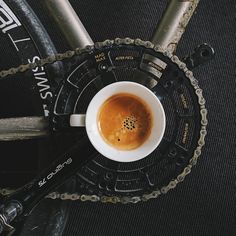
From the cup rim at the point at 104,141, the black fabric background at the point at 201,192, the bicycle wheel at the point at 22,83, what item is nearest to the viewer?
the cup rim at the point at 104,141

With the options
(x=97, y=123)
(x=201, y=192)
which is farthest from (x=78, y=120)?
(x=201, y=192)

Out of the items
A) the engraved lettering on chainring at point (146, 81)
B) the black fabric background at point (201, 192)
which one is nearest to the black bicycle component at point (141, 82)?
the engraved lettering on chainring at point (146, 81)

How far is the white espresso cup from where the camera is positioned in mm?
753

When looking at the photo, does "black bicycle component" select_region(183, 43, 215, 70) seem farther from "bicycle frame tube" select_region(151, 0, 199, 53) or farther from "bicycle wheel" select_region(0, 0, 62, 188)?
"bicycle wheel" select_region(0, 0, 62, 188)

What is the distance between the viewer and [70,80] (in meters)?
0.80

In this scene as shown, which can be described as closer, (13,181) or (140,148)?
(140,148)

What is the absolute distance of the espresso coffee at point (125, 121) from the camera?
767 mm

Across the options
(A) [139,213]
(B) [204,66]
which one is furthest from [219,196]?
(B) [204,66]

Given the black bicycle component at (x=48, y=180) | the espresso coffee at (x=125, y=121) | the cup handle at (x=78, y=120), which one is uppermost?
the espresso coffee at (x=125, y=121)

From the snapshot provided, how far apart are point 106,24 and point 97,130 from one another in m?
0.36

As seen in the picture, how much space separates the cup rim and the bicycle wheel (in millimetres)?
136

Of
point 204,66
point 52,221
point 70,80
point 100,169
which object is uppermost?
point 204,66

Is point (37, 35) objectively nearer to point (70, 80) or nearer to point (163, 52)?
point (70, 80)

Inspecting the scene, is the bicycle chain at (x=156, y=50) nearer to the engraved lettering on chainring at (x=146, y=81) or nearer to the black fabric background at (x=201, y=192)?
the engraved lettering on chainring at (x=146, y=81)
